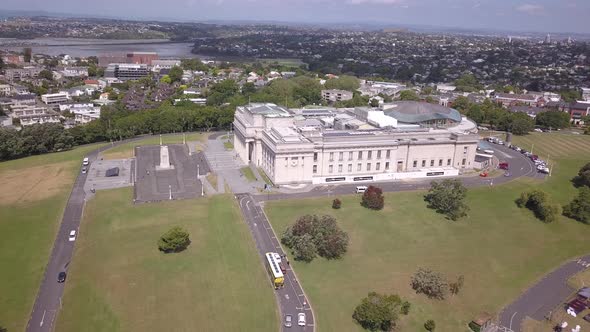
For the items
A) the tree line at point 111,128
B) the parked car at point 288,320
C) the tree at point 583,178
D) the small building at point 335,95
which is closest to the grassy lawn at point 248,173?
the tree line at point 111,128

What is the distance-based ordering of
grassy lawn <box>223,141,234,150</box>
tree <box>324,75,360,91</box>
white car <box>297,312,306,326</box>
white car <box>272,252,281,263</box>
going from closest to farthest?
white car <box>297,312,306,326</box> < white car <box>272,252,281,263</box> < grassy lawn <box>223,141,234,150</box> < tree <box>324,75,360,91</box>

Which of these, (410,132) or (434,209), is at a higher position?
(410,132)

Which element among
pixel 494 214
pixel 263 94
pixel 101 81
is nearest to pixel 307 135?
pixel 494 214

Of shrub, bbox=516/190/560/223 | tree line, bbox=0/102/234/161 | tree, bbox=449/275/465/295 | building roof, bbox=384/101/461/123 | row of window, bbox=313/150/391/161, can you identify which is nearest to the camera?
tree, bbox=449/275/465/295

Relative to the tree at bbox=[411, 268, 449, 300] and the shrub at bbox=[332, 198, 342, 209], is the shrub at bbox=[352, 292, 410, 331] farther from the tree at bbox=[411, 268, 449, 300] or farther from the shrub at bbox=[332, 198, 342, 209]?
the shrub at bbox=[332, 198, 342, 209]

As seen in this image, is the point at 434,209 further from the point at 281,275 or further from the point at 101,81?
the point at 101,81

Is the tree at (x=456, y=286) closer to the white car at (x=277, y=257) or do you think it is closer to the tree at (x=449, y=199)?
the tree at (x=449, y=199)

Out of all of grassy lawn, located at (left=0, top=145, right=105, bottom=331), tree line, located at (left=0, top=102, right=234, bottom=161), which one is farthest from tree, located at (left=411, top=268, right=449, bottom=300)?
tree line, located at (left=0, top=102, right=234, bottom=161)
